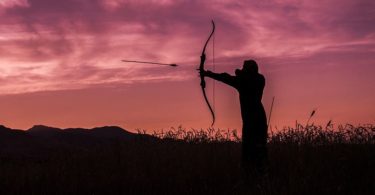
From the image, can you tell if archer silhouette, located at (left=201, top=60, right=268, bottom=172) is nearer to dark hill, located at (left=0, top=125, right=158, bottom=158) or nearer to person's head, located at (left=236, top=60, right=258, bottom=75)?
person's head, located at (left=236, top=60, right=258, bottom=75)

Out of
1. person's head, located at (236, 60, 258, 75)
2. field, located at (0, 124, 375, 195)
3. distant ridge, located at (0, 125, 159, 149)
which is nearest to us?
field, located at (0, 124, 375, 195)

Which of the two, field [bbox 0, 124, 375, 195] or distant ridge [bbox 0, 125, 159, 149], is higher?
distant ridge [bbox 0, 125, 159, 149]

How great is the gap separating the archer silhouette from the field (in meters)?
0.32

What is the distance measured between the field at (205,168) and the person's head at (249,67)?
6.02 ft

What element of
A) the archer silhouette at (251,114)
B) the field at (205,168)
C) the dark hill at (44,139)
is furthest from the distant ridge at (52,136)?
the archer silhouette at (251,114)

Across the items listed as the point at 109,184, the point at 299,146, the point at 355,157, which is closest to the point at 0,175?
the point at 109,184

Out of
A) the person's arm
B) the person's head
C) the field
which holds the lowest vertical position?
the field

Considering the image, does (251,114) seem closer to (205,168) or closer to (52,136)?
(205,168)

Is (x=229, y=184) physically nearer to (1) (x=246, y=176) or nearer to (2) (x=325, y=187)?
(1) (x=246, y=176)

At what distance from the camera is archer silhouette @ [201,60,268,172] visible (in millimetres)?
9633

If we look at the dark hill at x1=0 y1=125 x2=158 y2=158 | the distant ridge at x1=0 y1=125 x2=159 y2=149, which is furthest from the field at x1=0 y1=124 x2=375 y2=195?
the distant ridge at x1=0 y1=125 x2=159 y2=149

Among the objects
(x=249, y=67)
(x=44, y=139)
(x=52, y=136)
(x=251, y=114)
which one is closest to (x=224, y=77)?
(x=249, y=67)

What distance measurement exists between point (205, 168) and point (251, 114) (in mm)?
1417

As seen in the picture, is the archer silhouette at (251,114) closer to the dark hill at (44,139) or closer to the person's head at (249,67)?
the person's head at (249,67)
